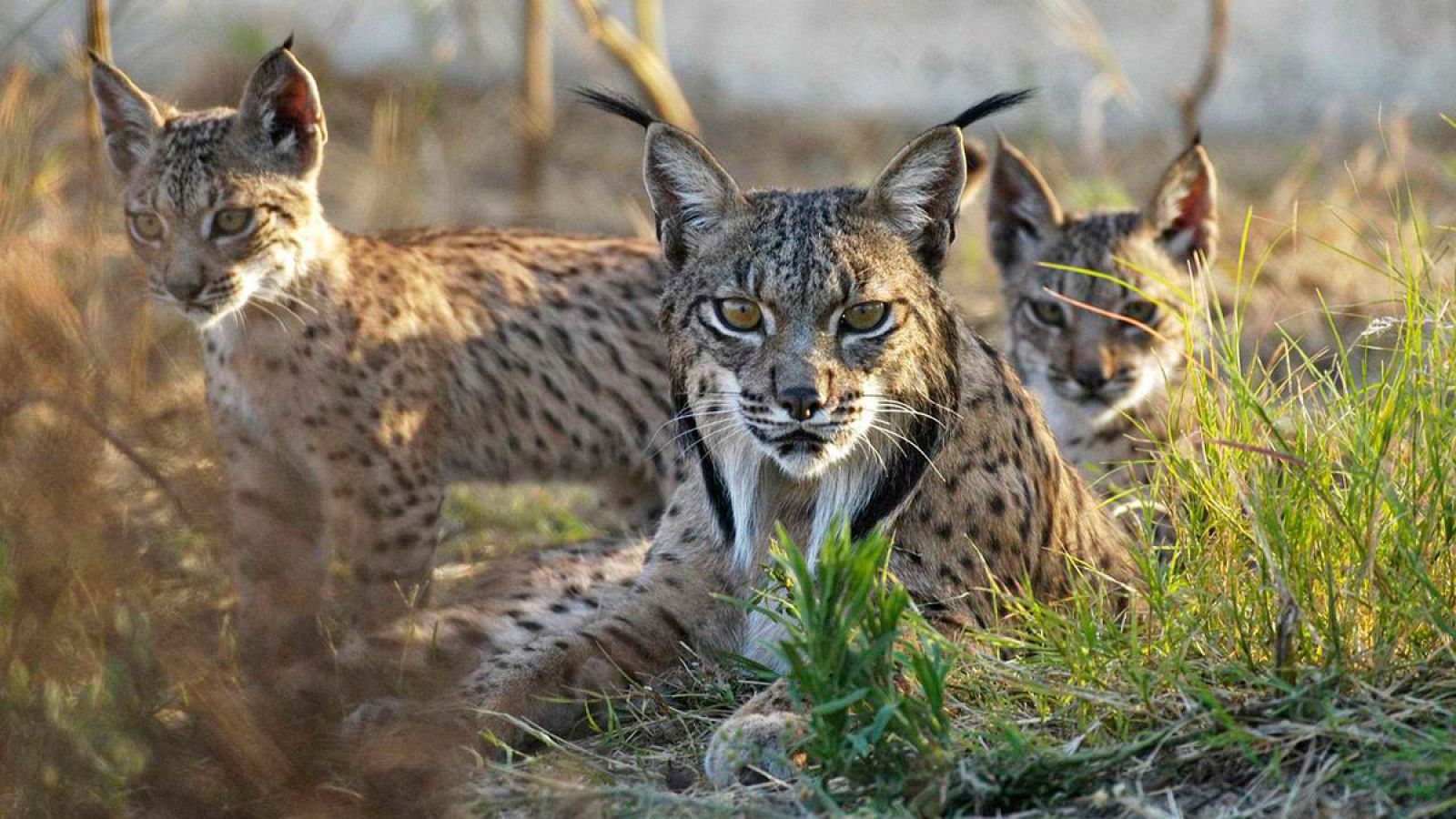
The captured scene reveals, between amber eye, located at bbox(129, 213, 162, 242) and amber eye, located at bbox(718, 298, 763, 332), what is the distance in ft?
7.62

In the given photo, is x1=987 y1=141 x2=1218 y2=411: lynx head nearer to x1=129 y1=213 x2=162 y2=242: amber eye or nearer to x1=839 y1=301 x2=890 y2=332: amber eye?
x1=839 y1=301 x2=890 y2=332: amber eye

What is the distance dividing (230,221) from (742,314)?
2.19 m

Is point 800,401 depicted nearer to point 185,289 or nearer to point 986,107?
point 986,107

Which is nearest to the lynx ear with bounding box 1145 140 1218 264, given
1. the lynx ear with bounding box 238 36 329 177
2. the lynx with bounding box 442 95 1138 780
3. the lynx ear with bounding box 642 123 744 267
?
the lynx with bounding box 442 95 1138 780

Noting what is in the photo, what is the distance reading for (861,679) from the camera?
3512 millimetres

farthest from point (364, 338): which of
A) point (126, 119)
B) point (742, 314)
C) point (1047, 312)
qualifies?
point (1047, 312)

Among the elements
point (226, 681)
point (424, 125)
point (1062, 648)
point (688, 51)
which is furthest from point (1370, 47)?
point (226, 681)

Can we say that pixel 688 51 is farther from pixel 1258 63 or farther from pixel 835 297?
pixel 835 297

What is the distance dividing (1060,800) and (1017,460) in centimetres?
137

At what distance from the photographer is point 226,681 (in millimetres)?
3438

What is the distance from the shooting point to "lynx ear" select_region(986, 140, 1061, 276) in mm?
7031

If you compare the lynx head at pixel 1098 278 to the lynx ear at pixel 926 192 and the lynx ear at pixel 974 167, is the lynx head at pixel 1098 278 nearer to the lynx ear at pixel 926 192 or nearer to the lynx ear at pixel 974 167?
the lynx ear at pixel 974 167

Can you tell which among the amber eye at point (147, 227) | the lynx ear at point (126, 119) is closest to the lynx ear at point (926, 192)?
the amber eye at point (147, 227)

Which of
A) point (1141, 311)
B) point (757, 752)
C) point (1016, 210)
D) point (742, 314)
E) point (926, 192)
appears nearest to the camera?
point (757, 752)
